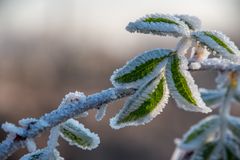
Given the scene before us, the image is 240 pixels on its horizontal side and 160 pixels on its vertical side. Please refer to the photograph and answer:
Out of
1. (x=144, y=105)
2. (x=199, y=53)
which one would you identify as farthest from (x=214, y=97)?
(x=144, y=105)

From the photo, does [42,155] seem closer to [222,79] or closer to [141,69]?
[141,69]

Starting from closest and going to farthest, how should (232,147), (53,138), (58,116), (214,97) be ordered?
(58,116) → (53,138) → (232,147) → (214,97)

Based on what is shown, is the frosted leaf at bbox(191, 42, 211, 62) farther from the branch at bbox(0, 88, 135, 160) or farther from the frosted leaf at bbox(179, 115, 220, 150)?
the frosted leaf at bbox(179, 115, 220, 150)

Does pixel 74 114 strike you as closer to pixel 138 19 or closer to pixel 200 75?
pixel 138 19

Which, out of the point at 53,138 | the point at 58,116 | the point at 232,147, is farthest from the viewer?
the point at 232,147

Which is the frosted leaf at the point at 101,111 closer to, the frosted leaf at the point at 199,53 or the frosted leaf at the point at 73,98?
the frosted leaf at the point at 73,98

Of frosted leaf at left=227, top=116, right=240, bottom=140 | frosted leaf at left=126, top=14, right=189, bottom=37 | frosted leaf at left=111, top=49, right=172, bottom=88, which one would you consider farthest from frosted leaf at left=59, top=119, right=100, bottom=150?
frosted leaf at left=227, top=116, right=240, bottom=140
